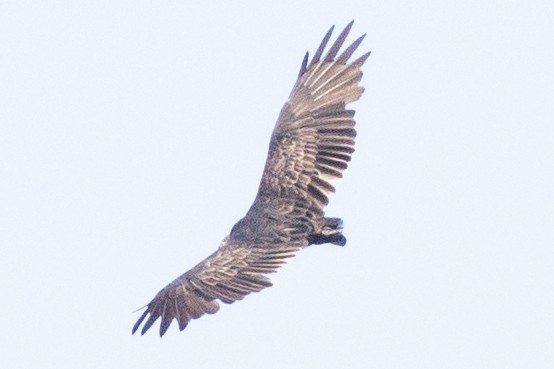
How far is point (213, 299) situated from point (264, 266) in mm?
743

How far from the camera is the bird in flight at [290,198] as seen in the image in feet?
56.2

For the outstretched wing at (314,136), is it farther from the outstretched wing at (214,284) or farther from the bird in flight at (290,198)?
the outstretched wing at (214,284)

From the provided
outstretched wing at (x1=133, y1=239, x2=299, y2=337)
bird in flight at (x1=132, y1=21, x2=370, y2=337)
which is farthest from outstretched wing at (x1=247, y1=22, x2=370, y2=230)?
outstretched wing at (x1=133, y1=239, x2=299, y2=337)

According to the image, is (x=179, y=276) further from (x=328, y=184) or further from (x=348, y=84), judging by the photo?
(x=348, y=84)

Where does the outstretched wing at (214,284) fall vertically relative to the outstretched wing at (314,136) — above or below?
below

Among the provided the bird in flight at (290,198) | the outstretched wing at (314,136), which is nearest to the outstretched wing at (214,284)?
the bird in flight at (290,198)

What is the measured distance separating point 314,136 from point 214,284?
127 inches

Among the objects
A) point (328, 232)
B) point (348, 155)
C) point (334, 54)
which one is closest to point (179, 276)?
point (328, 232)

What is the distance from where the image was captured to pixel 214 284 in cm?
1723

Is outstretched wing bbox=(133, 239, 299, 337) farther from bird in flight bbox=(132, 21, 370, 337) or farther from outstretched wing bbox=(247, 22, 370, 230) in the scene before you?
outstretched wing bbox=(247, 22, 370, 230)

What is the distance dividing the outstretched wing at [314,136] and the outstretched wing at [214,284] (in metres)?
1.07

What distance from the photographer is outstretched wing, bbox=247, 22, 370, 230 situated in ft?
62.2

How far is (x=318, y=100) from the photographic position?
797 inches

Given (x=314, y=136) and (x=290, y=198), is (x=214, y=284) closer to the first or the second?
(x=290, y=198)
